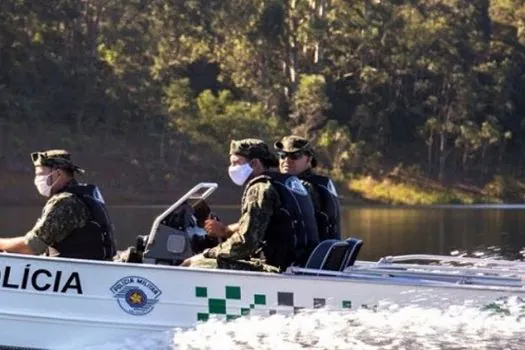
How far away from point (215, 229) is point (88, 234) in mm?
1012

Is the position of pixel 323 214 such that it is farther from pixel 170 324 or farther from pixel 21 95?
pixel 21 95

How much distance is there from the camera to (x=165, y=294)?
28.2 ft

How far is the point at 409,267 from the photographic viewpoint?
975 centimetres

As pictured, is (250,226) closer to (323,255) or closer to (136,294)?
(323,255)

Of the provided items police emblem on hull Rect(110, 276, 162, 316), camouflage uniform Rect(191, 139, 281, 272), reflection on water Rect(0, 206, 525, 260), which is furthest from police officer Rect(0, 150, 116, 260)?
reflection on water Rect(0, 206, 525, 260)

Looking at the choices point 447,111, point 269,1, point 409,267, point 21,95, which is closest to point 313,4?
point 269,1

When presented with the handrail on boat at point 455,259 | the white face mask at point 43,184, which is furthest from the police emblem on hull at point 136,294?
the handrail on boat at point 455,259

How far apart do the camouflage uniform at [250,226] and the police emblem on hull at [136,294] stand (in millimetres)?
591

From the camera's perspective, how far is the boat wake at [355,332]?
8500mm

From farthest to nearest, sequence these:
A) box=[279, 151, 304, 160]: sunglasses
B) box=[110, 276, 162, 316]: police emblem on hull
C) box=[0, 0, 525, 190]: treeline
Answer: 1. box=[0, 0, 525, 190]: treeline
2. box=[279, 151, 304, 160]: sunglasses
3. box=[110, 276, 162, 316]: police emblem on hull

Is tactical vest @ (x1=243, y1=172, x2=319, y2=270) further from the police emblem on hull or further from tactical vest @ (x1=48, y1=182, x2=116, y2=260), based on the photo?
tactical vest @ (x1=48, y1=182, x2=116, y2=260)

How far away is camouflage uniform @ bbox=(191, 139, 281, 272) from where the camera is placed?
8.63m

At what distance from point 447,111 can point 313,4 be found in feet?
31.9

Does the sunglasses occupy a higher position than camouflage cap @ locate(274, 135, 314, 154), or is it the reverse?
camouflage cap @ locate(274, 135, 314, 154)
